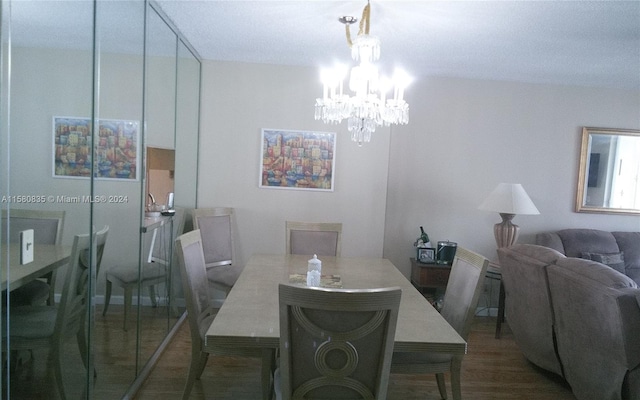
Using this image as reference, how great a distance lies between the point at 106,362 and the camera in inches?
79.8

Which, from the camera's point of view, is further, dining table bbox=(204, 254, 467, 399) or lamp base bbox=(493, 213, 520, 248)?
lamp base bbox=(493, 213, 520, 248)

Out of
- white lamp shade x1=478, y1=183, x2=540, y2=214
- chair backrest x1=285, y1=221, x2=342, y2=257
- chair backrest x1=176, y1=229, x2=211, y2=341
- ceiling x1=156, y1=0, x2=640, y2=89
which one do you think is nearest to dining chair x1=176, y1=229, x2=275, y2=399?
chair backrest x1=176, y1=229, x2=211, y2=341

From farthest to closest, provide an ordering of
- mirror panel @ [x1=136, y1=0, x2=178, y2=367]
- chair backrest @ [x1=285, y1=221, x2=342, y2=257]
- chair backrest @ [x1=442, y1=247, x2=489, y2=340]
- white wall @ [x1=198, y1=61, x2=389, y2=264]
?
white wall @ [x1=198, y1=61, x2=389, y2=264]
chair backrest @ [x1=285, y1=221, x2=342, y2=257]
mirror panel @ [x1=136, y1=0, x2=178, y2=367]
chair backrest @ [x1=442, y1=247, x2=489, y2=340]

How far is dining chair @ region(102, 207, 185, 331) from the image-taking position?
2.03 metres

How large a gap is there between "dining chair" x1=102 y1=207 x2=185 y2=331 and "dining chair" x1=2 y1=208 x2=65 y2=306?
0.48 meters

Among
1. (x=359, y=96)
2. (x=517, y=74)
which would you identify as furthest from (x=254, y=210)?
(x=517, y=74)

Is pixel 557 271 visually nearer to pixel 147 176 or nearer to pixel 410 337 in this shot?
pixel 410 337

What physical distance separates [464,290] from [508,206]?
5.27 feet

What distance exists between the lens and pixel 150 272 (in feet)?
8.50

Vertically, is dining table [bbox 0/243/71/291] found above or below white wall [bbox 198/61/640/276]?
below

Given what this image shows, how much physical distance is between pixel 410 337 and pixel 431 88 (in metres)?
3.04

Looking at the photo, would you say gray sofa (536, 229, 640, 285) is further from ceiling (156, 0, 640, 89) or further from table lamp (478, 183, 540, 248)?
ceiling (156, 0, 640, 89)

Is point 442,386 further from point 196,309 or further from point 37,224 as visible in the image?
point 37,224

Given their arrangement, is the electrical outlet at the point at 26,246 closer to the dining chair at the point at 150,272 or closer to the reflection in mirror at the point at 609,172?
the dining chair at the point at 150,272
